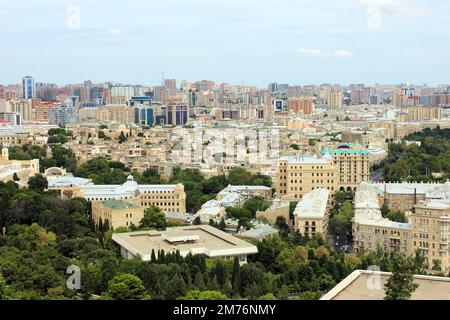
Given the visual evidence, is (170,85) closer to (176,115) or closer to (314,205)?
(176,115)

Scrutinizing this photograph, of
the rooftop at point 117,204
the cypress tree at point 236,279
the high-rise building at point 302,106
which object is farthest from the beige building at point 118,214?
the high-rise building at point 302,106

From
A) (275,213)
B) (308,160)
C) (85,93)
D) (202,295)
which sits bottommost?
(275,213)

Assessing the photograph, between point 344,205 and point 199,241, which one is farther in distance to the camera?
point 344,205

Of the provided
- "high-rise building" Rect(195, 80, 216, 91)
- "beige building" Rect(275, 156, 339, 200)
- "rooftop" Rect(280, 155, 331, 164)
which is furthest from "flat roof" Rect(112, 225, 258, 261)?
"high-rise building" Rect(195, 80, 216, 91)

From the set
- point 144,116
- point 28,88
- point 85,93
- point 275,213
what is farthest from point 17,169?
point 85,93
